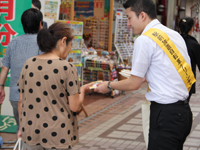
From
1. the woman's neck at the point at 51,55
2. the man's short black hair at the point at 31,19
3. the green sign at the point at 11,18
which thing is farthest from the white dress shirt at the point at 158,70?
the green sign at the point at 11,18

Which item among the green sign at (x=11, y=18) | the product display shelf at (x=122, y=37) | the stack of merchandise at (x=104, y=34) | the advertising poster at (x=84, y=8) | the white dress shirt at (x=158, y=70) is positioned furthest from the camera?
the stack of merchandise at (x=104, y=34)

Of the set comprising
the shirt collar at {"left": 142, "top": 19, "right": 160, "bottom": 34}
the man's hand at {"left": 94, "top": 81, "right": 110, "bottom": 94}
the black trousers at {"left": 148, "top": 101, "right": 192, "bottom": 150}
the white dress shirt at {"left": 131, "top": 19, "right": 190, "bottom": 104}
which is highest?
the shirt collar at {"left": 142, "top": 19, "right": 160, "bottom": 34}

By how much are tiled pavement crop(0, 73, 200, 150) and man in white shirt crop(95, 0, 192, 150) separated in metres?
2.55

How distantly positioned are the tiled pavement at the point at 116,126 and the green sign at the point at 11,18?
175cm

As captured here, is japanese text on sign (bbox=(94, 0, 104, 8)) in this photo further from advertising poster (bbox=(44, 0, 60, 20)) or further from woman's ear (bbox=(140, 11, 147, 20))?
woman's ear (bbox=(140, 11, 147, 20))

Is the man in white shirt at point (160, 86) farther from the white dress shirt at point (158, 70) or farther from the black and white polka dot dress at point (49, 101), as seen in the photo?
the black and white polka dot dress at point (49, 101)

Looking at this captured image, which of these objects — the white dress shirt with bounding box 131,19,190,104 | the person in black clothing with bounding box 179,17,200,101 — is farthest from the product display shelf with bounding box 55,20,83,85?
the white dress shirt with bounding box 131,19,190,104

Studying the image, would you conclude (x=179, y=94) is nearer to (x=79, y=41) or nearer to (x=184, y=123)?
(x=184, y=123)

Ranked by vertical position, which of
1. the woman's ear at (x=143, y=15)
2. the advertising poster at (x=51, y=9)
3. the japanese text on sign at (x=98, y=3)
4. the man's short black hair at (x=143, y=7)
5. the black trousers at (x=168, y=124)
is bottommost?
the black trousers at (x=168, y=124)

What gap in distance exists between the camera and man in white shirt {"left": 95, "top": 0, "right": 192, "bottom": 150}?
8.25 ft

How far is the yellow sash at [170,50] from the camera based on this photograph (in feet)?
8.27

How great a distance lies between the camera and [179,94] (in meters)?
2.53

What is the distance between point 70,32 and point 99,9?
8.26 metres

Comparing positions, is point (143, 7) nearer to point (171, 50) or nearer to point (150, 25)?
point (150, 25)
